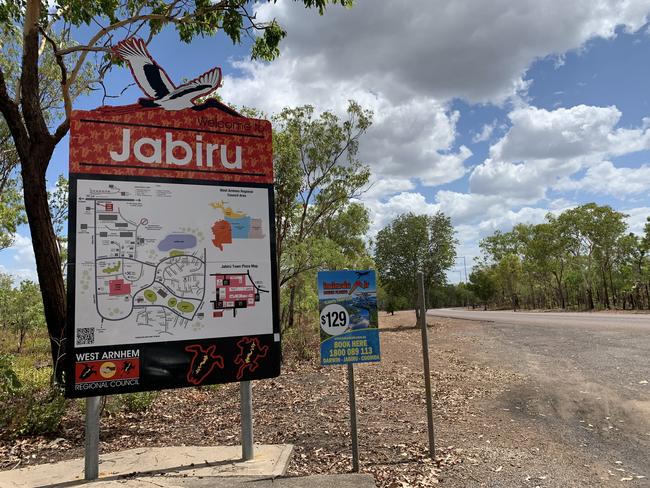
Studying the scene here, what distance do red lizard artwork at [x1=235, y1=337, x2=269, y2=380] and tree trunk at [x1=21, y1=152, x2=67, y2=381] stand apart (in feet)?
12.5

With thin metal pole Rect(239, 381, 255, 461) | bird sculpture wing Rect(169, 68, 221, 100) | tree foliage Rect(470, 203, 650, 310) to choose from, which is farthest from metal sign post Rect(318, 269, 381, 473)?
tree foliage Rect(470, 203, 650, 310)

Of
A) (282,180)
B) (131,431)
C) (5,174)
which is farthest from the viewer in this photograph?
(5,174)

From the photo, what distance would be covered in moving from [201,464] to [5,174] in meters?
16.5

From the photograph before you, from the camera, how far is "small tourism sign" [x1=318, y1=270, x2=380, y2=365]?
4.87 m

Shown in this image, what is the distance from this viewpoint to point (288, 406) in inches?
307

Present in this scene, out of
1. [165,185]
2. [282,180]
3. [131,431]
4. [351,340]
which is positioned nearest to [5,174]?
[282,180]

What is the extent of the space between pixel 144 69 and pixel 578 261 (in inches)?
2071

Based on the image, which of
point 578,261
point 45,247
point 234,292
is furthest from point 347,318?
point 578,261

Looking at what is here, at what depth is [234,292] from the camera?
486 centimetres

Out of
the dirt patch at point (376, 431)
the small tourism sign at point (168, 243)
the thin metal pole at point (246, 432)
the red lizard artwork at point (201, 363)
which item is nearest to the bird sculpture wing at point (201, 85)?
the small tourism sign at point (168, 243)

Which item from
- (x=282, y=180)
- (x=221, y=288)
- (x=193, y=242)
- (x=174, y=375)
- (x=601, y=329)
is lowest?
(x=601, y=329)

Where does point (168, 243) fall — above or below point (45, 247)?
below

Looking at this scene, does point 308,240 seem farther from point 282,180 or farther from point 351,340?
point 351,340

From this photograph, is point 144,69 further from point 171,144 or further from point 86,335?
point 86,335
